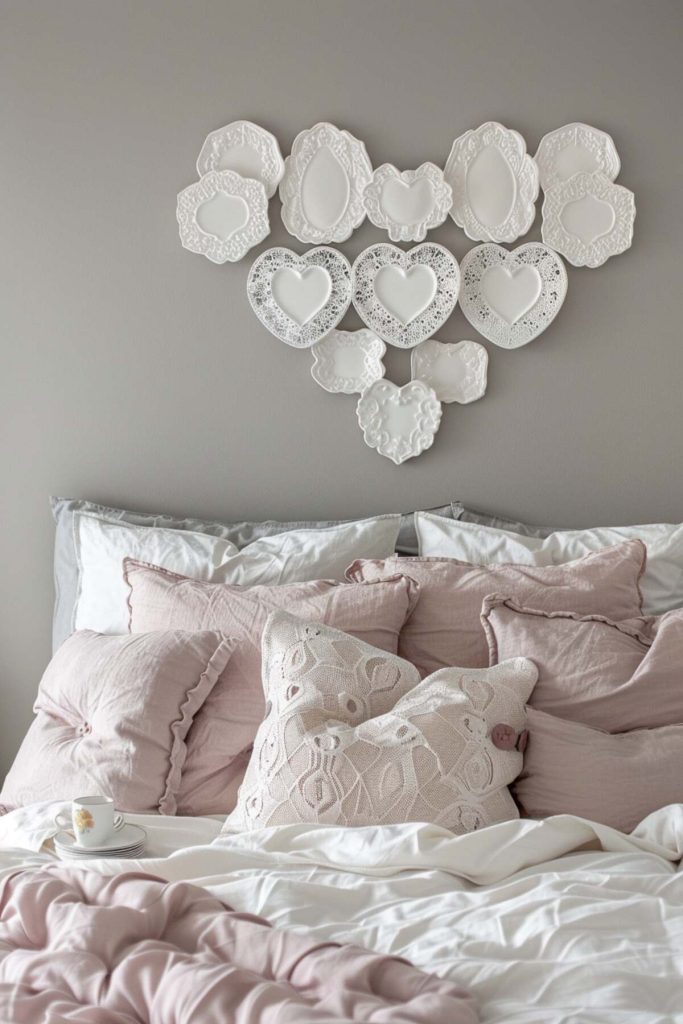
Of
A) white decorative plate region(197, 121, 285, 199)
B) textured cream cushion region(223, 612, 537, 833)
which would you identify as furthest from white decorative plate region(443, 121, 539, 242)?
textured cream cushion region(223, 612, 537, 833)

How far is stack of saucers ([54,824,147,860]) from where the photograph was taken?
1.79 m

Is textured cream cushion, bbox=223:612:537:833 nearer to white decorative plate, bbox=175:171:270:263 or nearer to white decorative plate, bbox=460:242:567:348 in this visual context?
white decorative plate, bbox=460:242:567:348

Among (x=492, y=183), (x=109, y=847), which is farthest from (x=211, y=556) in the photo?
(x=492, y=183)

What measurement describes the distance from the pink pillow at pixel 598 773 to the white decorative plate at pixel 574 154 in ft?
4.68

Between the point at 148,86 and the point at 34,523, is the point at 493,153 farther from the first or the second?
the point at 34,523

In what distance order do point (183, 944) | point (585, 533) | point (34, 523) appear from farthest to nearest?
1. point (34, 523)
2. point (585, 533)
3. point (183, 944)

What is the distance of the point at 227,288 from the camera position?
2906 mm

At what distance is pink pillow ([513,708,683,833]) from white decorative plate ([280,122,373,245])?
1.42 meters

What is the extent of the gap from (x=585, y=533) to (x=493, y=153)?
0.98 metres

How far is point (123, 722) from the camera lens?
2133 mm

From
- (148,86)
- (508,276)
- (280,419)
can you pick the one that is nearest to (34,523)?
(280,419)

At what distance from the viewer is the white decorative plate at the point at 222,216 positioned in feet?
9.35

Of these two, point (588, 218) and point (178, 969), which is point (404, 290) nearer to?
point (588, 218)

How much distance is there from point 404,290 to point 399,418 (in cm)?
33
